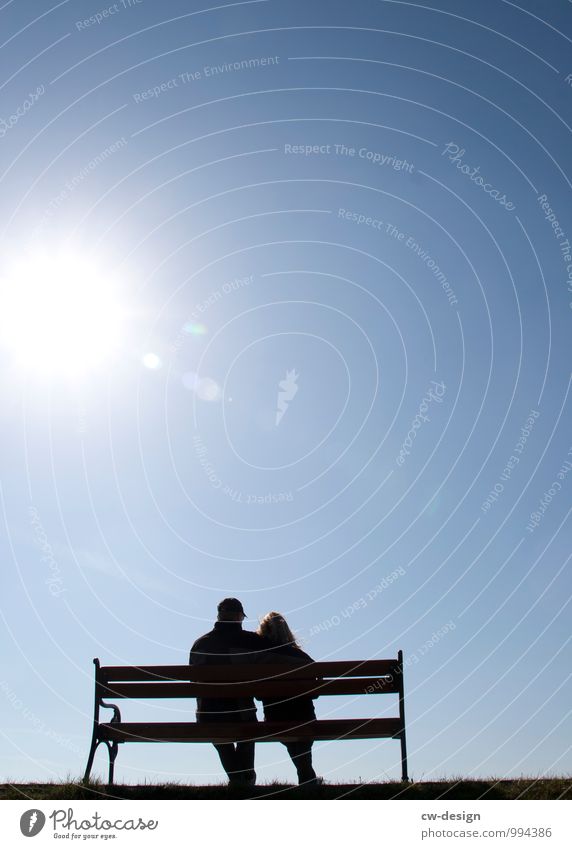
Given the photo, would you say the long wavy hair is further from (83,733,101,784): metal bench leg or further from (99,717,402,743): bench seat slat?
(83,733,101,784): metal bench leg

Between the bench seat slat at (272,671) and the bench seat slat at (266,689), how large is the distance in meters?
0.07

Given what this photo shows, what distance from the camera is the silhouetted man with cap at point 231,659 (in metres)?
9.39

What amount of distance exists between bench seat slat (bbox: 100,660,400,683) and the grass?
1.32 m

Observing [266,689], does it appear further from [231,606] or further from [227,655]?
[231,606]

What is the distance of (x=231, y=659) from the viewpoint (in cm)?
987

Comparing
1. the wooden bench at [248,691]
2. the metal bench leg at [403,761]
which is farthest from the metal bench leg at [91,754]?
the metal bench leg at [403,761]

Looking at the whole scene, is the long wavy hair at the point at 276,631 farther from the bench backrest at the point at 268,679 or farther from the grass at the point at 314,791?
the grass at the point at 314,791

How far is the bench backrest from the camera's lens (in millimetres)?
9242

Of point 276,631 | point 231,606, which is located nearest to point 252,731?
point 276,631
